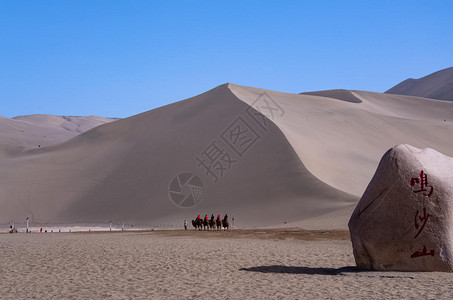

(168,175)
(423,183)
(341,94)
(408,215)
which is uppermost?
(341,94)

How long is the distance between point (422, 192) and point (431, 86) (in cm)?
11815

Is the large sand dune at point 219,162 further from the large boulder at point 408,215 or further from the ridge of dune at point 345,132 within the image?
the large boulder at point 408,215

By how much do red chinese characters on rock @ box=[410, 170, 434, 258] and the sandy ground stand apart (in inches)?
13.8

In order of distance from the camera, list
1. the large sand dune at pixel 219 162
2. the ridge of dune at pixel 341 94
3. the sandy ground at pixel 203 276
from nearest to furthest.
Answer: the sandy ground at pixel 203 276 < the large sand dune at pixel 219 162 < the ridge of dune at pixel 341 94

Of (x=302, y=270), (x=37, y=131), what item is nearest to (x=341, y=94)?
(x=37, y=131)

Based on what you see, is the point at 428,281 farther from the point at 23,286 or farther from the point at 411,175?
the point at 23,286

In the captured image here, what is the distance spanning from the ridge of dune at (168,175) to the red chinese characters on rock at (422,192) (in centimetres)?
2433

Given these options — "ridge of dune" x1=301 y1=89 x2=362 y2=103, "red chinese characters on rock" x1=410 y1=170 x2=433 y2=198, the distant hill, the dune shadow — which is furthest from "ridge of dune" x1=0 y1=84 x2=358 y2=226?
the distant hill

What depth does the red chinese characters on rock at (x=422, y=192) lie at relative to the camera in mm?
8883

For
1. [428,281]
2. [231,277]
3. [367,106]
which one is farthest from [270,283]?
[367,106]

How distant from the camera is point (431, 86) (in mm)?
118938

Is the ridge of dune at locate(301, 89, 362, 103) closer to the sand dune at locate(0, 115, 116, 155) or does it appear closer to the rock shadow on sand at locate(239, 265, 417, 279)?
the sand dune at locate(0, 115, 116, 155)

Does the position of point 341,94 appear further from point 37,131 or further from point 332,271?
point 332,271

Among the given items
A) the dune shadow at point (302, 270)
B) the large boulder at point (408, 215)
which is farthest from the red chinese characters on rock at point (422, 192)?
the dune shadow at point (302, 270)
